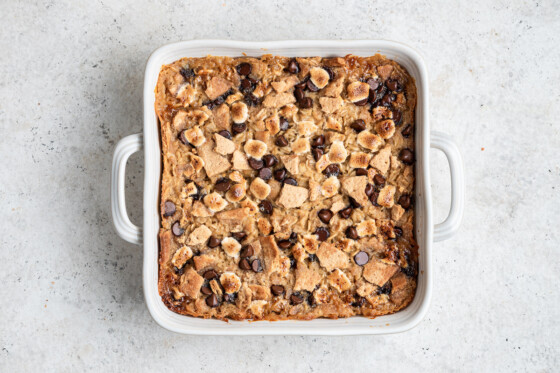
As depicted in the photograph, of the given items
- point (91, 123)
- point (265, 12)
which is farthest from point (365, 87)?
point (91, 123)

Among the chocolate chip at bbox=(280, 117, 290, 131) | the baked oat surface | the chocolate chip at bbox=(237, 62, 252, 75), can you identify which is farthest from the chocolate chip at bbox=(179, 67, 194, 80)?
the chocolate chip at bbox=(280, 117, 290, 131)

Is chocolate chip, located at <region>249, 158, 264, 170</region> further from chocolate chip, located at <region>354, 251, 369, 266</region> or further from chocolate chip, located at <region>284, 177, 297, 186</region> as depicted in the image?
chocolate chip, located at <region>354, 251, 369, 266</region>

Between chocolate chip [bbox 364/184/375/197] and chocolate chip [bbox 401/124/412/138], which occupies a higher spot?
chocolate chip [bbox 401/124/412/138]

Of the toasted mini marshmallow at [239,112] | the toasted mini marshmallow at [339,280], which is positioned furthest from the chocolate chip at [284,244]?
the toasted mini marshmallow at [239,112]

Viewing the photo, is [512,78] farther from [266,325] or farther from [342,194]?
[266,325]

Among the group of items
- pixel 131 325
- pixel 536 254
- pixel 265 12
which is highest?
pixel 265 12
